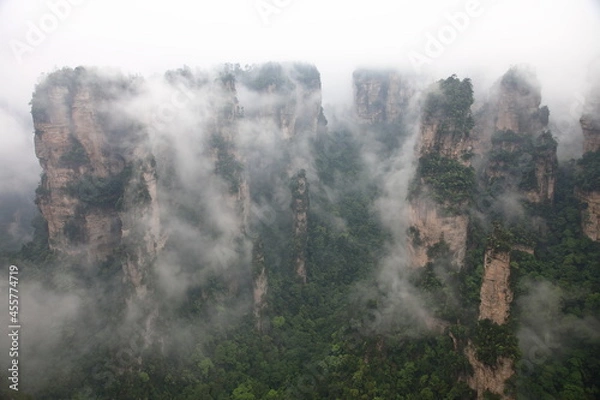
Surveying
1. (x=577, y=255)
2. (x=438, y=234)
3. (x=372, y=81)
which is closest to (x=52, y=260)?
(x=438, y=234)

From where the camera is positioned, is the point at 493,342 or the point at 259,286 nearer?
the point at 493,342

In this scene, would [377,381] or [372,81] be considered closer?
[377,381]

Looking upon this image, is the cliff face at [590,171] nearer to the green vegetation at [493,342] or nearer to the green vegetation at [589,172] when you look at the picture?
the green vegetation at [589,172]

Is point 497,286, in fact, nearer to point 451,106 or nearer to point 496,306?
point 496,306

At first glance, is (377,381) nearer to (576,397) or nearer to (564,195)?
(576,397)

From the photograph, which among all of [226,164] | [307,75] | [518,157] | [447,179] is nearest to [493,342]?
[447,179]

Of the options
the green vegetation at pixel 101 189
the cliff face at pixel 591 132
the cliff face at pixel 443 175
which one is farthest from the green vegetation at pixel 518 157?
the green vegetation at pixel 101 189

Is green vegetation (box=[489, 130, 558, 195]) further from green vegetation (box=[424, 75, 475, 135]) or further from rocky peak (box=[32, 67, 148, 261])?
rocky peak (box=[32, 67, 148, 261])

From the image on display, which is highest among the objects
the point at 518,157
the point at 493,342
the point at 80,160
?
the point at 518,157

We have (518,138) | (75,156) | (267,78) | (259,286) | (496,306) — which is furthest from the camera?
(267,78)
